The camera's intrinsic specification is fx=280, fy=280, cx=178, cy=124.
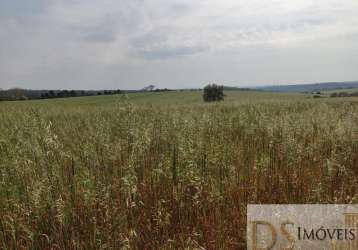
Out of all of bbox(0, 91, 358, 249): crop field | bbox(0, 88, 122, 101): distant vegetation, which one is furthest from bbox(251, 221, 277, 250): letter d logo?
bbox(0, 88, 122, 101): distant vegetation

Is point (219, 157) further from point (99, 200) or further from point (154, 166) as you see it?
point (99, 200)

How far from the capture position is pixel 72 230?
2430 millimetres

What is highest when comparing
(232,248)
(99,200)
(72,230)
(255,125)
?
(255,125)

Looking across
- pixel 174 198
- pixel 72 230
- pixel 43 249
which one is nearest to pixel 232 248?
pixel 174 198

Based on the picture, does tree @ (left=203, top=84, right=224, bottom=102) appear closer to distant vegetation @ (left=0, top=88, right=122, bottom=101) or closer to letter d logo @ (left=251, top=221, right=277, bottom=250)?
distant vegetation @ (left=0, top=88, right=122, bottom=101)

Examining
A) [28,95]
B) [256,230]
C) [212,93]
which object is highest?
[28,95]

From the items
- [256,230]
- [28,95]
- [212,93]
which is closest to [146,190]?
[256,230]

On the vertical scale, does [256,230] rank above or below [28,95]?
below

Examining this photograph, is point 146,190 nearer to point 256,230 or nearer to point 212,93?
point 256,230

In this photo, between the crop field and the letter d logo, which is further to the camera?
the crop field

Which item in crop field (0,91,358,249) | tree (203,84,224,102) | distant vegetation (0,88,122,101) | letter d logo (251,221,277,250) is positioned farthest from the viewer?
tree (203,84,224,102)

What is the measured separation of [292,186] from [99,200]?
7.00 feet

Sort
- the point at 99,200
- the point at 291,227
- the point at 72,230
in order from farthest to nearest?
the point at 99,200
the point at 72,230
the point at 291,227

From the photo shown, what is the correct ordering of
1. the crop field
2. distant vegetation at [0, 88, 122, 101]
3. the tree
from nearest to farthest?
→ the crop field
distant vegetation at [0, 88, 122, 101]
the tree
